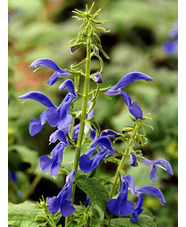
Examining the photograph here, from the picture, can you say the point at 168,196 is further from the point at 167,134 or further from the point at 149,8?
the point at 149,8

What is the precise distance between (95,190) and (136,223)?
7.4 inches

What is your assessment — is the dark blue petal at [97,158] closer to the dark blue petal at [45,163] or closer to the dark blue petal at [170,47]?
the dark blue petal at [45,163]

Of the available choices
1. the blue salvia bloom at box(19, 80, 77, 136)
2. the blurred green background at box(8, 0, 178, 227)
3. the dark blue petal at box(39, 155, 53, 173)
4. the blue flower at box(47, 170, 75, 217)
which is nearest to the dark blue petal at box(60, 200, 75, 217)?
the blue flower at box(47, 170, 75, 217)

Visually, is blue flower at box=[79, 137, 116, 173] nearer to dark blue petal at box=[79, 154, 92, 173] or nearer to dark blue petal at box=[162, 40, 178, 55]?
dark blue petal at box=[79, 154, 92, 173]

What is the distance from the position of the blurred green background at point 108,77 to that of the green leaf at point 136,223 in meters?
0.35

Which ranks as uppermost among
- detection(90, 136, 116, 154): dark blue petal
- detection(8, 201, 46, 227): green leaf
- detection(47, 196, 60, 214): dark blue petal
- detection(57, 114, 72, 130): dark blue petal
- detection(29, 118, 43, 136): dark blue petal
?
detection(57, 114, 72, 130): dark blue petal

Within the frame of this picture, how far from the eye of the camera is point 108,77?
2.67 m

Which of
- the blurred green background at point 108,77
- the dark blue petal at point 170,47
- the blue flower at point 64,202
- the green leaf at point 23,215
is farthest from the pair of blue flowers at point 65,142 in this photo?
the dark blue petal at point 170,47

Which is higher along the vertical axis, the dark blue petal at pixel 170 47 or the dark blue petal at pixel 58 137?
the dark blue petal at pixel 170 47

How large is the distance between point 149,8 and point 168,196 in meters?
2.19

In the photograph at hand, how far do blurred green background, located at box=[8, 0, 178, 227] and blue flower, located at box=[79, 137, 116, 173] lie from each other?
0.48 metres

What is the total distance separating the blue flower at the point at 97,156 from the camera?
0.96 meters

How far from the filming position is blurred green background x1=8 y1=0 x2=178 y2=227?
1.69 metres
